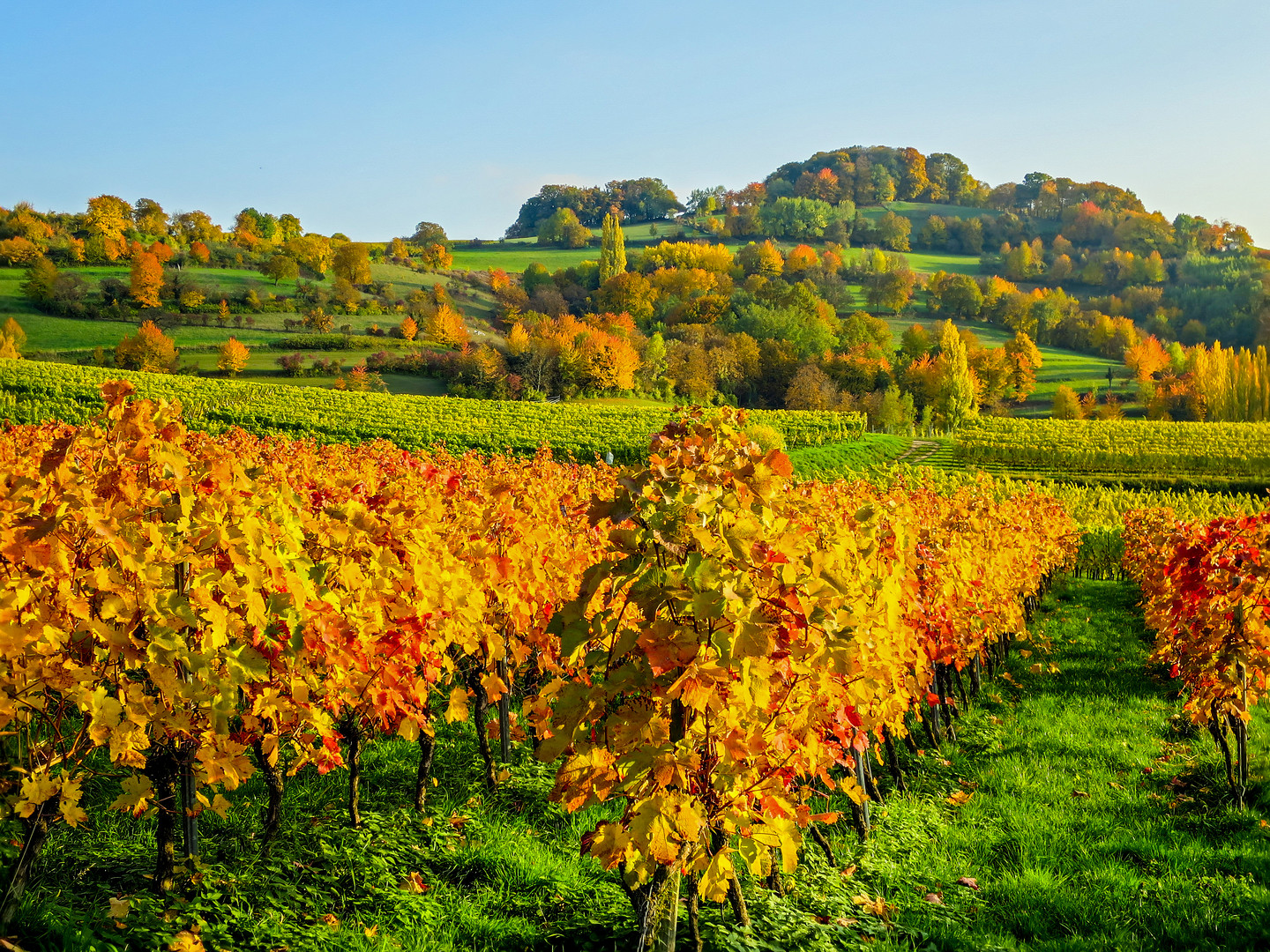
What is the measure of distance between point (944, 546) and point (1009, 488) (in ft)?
51.2

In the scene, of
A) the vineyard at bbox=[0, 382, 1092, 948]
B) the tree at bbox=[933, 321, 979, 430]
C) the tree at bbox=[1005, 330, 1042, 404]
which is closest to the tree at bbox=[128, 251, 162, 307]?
the tree at bbox=[933, 321, 979, 430]

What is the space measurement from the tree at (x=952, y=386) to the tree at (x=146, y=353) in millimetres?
69821

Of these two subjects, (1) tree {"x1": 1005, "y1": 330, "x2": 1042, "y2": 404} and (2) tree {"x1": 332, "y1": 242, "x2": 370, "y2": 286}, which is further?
(2) tree {"x1": 332, "y1": 242, "x2": 370, "y2": 286}

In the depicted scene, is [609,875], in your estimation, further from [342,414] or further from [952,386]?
[952,386]

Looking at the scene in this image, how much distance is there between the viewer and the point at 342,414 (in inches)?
1522

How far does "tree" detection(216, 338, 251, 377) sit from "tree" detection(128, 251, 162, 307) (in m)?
21.5

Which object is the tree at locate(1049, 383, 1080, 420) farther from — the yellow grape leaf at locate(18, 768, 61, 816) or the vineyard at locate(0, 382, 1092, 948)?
the yellow grape leaf at locate(18, 768, 61, 816)

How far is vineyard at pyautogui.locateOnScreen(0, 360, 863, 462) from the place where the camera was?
3434 centimetres

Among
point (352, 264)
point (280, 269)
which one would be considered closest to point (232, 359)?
point (280, 269)

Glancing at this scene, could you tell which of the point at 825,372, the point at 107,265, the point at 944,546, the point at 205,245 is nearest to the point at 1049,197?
the point at 825,372

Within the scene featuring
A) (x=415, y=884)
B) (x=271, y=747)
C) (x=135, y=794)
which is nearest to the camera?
(x=135, y=794)

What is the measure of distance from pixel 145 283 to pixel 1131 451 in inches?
3380

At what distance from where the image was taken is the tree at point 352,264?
3878 inches

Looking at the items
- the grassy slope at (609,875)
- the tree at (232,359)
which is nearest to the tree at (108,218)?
the tree at (232,359)
